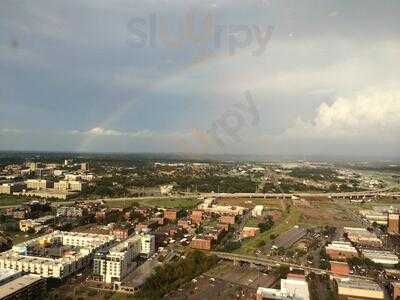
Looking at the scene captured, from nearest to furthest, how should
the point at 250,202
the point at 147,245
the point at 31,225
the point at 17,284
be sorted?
the point at 17,284 → the point at 147,245 → the point at 31,225 → the point at 250,202

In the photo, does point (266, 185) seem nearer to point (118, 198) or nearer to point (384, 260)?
point (118, 198)

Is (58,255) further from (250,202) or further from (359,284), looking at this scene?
(250,202)

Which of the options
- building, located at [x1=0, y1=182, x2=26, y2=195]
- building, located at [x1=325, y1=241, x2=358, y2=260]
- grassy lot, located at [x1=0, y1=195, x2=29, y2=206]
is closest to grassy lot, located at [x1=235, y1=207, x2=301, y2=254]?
building, located at [x1=325, y1=241, x2=358, y2=260]

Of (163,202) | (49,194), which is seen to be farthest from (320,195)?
(49,194)

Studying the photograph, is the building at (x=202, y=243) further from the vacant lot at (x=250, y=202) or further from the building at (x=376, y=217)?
the vacant lot at (x=250, y=202)

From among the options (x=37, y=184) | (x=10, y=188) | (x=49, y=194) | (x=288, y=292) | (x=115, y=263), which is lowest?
(x=288, y=292)

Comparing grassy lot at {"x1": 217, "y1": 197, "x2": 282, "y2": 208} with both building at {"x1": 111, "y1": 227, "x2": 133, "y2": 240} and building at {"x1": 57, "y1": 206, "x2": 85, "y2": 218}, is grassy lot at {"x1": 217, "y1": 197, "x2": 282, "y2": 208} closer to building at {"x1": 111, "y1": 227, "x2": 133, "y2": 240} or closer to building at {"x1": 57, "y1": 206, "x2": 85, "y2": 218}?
building at {"x1": 57, "y1": 206, "x2": 85, "y2": 218}
